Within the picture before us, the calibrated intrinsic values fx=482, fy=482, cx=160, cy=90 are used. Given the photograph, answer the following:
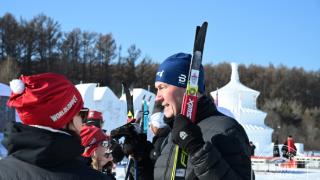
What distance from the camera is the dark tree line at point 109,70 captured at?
56781 millimetres

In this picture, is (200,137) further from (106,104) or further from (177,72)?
(106,104)

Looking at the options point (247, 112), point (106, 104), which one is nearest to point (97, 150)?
point (106, 104)

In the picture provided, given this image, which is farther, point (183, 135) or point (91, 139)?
point (91, 139)

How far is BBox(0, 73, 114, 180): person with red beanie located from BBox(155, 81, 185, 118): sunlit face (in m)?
0.91

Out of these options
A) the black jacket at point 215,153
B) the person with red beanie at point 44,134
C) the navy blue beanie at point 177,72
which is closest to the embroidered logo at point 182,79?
the navy blue beanie at point 177,72

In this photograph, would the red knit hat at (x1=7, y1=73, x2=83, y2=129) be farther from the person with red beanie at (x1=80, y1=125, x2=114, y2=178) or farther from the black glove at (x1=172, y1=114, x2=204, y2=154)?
the person with red beanie at (x1=80, y1=125, x2=114, y2=178)

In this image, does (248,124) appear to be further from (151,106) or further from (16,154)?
(16,154)

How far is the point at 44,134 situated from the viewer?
6.68 ft

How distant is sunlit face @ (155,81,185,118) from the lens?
10.0 ft

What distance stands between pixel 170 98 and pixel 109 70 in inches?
2436

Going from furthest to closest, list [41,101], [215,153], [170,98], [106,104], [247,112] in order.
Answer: [247,112] → [106,104] → [170,98] → [215,153] → [41,101]

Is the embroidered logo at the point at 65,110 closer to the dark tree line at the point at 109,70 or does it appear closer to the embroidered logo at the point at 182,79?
the embroidered logo at the point at 182,79

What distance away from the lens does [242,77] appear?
77.9 metres

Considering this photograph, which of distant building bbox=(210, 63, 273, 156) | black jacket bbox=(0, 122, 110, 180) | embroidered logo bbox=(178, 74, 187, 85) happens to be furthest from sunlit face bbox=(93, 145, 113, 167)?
distant building bbox=(210, 63, 273, 156)
